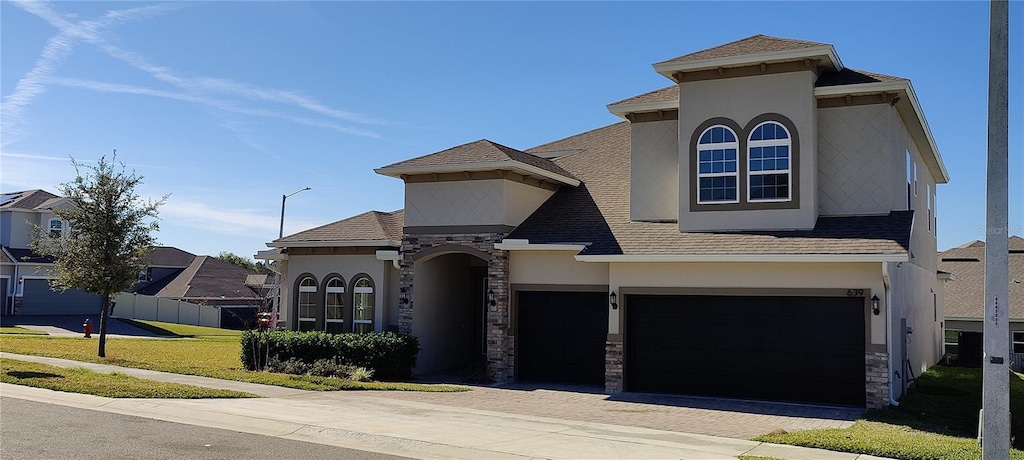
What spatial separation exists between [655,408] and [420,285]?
7.62 meters

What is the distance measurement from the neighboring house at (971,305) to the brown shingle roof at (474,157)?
16.4 metres

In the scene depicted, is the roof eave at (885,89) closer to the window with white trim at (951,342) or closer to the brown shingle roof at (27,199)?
the window with white trim at (951,342)

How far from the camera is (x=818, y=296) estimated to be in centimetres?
1616

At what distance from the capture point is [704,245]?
1722cm

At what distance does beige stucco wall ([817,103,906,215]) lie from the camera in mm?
17266

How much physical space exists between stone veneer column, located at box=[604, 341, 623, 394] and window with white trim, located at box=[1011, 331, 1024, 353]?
2094 centimetres

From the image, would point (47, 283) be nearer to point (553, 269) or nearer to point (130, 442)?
point (553, 269)

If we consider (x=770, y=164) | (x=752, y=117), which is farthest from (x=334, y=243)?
(x=770, y=164)

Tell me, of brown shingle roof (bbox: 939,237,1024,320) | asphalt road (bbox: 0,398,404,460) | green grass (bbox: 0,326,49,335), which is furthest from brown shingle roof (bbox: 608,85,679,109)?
green grass (bbox: 0,326,49,335)

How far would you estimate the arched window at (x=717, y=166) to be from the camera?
59.6 feet

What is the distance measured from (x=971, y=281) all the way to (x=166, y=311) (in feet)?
142

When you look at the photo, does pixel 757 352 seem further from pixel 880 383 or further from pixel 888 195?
pixel 888 195

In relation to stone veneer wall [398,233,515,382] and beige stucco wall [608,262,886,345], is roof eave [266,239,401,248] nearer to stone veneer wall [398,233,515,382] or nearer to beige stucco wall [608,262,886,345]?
stone veneer wall [398,233,515,382]

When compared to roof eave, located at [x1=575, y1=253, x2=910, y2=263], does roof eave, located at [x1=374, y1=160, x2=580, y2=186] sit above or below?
above
